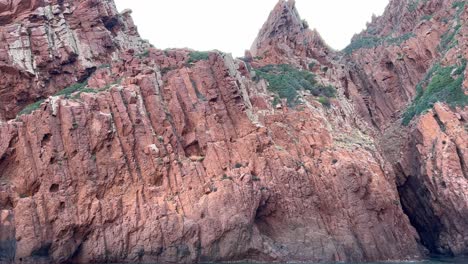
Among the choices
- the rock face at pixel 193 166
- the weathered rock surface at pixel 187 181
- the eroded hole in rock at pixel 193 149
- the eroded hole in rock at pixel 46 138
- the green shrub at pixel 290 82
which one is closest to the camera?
the weathered rock surface at pixel 187 181

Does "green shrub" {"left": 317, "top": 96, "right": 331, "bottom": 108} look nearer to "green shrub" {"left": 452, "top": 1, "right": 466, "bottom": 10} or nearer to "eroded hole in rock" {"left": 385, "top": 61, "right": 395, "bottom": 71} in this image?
"eroded hole in rock" {"left": 385, "top": 61, "right": 395, "bottom": 71}

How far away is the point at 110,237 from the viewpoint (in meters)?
38.5

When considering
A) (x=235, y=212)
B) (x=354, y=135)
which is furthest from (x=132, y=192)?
(x=354, y=135)

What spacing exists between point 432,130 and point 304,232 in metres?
17.7

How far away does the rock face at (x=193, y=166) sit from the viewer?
3894 centimetres

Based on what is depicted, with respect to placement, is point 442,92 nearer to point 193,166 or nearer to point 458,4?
point 458,4

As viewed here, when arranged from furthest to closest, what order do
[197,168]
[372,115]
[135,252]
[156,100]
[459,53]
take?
[372,115]
[459,53]
[156,100]
[197,168]
[135,252]

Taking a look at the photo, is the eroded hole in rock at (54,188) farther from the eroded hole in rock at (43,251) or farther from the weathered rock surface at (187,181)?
the eroded hole in rock at (43,251)

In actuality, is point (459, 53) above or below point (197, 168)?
above

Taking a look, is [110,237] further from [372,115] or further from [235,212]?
[372,115]

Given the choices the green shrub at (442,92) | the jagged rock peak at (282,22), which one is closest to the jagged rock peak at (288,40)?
the jagged rock peak at (282,22)

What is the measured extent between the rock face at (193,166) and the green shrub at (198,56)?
6.6 inches

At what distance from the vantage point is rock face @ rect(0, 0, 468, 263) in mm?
38938

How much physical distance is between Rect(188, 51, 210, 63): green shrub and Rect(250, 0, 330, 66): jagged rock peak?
15.3m
